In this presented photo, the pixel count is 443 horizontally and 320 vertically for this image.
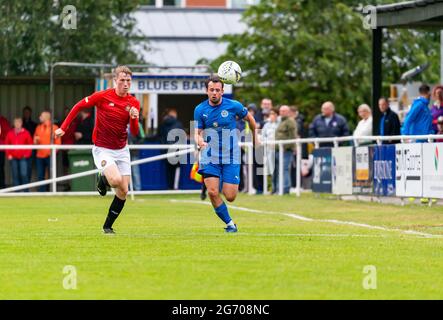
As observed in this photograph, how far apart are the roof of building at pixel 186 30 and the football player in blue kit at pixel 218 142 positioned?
36597 mm

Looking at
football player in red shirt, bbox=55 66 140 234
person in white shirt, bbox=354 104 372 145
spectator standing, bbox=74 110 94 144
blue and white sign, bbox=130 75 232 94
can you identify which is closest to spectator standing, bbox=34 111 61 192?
spectator standing, bbox=74 110 94 144

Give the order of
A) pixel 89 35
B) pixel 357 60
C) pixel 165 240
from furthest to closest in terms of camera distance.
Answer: pixel 357 60
pixel 89 35
pixel 165 240

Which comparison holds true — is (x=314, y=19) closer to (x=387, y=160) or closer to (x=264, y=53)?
(x=264, y=53)

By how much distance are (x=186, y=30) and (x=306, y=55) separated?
536 inches

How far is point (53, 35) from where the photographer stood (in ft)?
131

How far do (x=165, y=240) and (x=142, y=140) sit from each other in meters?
17.4

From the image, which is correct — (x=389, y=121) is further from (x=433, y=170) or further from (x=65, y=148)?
(x=65, y=148)

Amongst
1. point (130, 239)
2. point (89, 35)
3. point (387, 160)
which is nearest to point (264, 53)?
point (89, 35)

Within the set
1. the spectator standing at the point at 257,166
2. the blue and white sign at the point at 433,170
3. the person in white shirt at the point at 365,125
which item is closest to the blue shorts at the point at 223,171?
the blue and white sign at the point at 433,170

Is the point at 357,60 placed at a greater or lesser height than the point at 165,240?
greater

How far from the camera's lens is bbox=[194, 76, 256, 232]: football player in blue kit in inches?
706

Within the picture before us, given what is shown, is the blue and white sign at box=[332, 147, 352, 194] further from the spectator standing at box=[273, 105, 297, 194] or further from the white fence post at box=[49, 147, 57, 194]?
the white fence post at box=[49, 147, 57, 194]

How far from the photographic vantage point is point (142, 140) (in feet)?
111

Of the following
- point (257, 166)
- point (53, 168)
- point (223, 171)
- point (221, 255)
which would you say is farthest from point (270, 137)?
point (221, 255)
